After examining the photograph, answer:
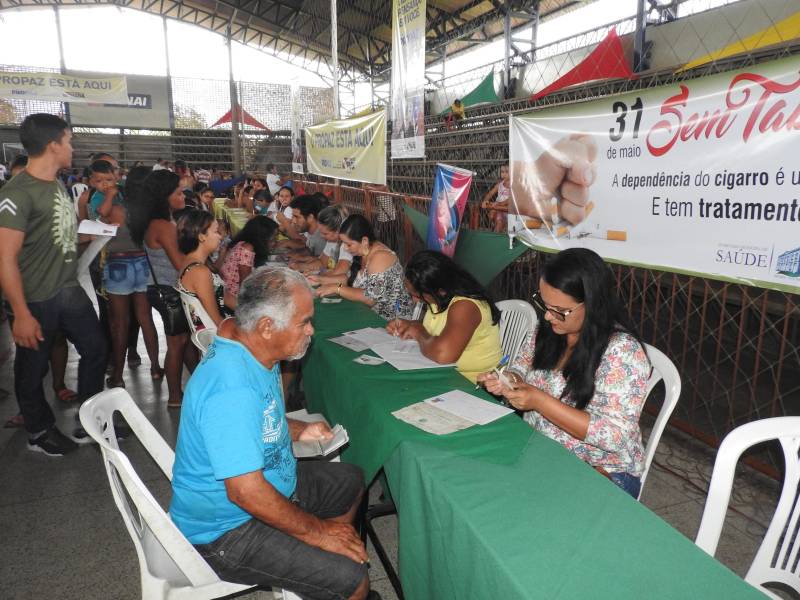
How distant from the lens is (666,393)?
1.70 metres

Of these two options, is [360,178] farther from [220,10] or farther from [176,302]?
[220,10]

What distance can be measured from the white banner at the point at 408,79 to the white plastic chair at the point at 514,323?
1586 millimetres

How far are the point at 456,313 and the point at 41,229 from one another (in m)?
1.99

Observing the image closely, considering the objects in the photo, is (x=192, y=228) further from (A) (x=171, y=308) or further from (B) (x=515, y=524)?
(B) (x=515, y=524)

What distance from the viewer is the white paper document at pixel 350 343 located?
2248 mm

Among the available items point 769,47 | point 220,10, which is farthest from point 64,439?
point 220,10

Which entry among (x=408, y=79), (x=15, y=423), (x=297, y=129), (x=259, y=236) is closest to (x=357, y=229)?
(x=259, y=236)

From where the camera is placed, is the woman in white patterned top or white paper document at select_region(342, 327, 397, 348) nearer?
white paper document at select_region(342, 327, 397, 348)

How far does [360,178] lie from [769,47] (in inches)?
129

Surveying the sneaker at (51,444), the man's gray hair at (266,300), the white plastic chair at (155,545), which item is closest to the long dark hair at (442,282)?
the man's gray hair at (266,300)

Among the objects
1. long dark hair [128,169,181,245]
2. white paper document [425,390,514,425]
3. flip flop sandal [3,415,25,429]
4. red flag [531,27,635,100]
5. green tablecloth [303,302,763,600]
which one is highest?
red flag [531,27,635,100]

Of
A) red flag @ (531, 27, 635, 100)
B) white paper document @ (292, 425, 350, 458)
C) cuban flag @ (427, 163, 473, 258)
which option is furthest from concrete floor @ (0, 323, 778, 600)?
red flag @ (531, 27, 635, 100)

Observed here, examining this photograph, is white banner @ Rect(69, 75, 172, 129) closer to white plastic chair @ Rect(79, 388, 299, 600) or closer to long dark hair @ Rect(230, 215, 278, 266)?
long dark hair @ Rect(230, 215, 278, 266)

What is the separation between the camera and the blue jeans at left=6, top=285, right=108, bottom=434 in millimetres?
2576
